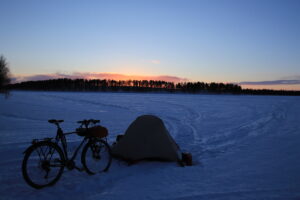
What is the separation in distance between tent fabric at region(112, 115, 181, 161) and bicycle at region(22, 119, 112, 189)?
75 centimetres

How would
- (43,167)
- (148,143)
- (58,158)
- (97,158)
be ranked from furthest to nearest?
(148,143) → (97,158) → (58,158) → (43,167)

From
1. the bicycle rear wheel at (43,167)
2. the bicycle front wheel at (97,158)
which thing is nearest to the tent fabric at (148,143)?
the bicycle front wheel at (97,158)

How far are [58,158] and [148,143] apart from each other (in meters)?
2.39

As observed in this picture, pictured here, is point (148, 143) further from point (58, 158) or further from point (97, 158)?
point (58, 158)

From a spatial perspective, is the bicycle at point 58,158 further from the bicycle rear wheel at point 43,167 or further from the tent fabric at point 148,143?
the tent fabric at point 148,143

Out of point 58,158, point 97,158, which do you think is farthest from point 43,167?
point 97,158

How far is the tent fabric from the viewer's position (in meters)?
6.01

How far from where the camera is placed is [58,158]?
4.96 m

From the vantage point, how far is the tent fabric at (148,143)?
601 cm

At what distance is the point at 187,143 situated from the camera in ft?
28.7

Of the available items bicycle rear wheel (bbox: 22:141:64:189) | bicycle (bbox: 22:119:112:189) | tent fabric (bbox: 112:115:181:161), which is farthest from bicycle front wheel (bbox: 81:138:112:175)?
tent fabric (bbox: 112:115:181:161)

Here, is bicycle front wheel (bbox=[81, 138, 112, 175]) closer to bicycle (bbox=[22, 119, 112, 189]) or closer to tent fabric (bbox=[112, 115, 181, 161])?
bicycle (bbox=[22, 119, 112, 189])

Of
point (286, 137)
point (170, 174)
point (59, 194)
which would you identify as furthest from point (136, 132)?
point (286, 137)

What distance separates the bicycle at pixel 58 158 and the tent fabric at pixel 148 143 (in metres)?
0.75
